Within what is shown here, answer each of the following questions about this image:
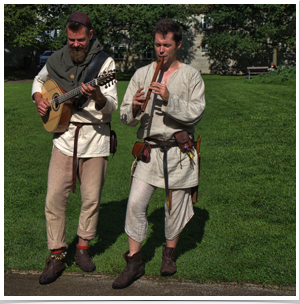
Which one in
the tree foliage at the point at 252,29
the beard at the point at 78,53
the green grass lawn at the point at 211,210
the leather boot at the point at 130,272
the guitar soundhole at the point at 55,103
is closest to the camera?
the leather boot at the point at 130,272

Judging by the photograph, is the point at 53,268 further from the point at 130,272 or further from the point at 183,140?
the point at 183,140

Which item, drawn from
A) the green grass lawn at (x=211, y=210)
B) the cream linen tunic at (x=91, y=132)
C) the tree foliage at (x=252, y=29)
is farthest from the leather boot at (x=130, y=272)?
the tree foliage at (x=252, y=29)

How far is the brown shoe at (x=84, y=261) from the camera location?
386 centimetres

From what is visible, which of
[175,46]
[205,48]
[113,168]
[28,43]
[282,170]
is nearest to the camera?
[175,46]

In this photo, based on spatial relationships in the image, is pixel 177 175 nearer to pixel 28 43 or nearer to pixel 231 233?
pixel 231 233

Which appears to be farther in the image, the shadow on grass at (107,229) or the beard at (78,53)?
the shadow on grass at (107,229)

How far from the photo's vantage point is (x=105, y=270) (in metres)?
3.87

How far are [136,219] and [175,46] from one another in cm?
163

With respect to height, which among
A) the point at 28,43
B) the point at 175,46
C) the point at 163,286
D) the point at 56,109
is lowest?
the point at 163,286

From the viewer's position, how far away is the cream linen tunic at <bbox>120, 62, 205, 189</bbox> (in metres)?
3.60

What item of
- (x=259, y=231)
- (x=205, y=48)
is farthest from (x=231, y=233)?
(x=205, y=48)

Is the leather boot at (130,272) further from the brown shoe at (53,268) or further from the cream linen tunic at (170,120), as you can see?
the cream linen tunic at (170,120)

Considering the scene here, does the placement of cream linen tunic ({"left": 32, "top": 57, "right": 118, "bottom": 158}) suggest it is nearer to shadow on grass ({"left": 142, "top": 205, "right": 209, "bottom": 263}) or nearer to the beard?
the beard

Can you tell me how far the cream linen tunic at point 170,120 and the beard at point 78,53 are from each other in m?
0.53
